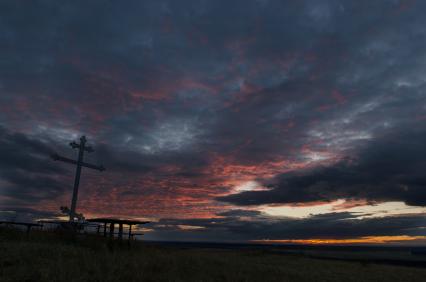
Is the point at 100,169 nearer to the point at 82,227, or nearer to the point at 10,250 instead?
the point at 82,227

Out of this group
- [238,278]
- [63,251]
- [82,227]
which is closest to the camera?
[63,251]

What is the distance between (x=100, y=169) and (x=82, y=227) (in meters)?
9.09

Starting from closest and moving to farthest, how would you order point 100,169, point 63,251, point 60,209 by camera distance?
point 63,251 → point 60,209 → point 100,169

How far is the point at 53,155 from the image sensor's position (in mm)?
32562

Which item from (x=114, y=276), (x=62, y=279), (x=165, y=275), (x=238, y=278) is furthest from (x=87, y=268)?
(x=238, y=278)

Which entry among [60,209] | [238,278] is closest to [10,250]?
[238,278]

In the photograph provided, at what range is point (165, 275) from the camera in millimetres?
12297

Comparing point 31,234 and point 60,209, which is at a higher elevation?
point 60,209

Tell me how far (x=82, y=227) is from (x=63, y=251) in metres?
17.4

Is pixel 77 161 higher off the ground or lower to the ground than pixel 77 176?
higher

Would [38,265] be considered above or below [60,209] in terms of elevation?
below

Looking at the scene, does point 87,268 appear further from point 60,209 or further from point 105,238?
point 60,209

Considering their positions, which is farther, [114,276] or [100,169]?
[100,169]

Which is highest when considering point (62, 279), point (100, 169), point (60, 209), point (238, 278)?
point (100, 169)
